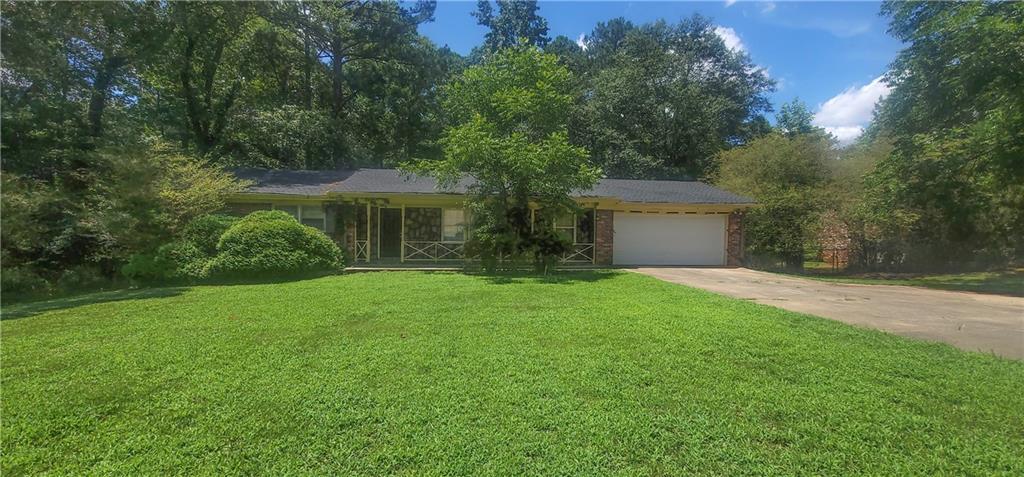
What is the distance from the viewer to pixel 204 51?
18.7 m

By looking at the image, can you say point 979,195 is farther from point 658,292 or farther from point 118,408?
point 118,408

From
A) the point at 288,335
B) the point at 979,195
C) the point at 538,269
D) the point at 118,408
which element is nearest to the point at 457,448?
the point at 118,408

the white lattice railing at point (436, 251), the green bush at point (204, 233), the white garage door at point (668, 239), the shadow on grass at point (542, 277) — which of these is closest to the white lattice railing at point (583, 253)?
the white garage door at point (668, 239)

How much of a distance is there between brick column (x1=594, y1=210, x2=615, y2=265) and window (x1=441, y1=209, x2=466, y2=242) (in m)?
4.46

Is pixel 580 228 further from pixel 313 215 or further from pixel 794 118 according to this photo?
pixel 794 118

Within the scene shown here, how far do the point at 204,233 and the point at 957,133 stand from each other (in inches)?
755

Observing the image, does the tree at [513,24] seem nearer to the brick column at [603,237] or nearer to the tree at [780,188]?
the tree at [780,188]

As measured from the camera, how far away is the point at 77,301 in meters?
7.89

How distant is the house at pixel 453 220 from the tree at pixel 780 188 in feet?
5.19

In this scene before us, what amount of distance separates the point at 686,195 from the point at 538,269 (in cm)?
748

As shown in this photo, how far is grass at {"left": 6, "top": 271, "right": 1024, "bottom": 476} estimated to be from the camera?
2660 millimetres

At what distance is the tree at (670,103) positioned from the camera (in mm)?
26281

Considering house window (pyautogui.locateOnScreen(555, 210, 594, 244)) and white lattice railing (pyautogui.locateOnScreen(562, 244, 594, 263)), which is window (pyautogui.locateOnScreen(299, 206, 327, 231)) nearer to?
house window (pyautogui.locateOnScreen(555, 210, 594, 244))

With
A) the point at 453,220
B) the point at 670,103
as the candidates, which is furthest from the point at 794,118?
the point at 453,220
